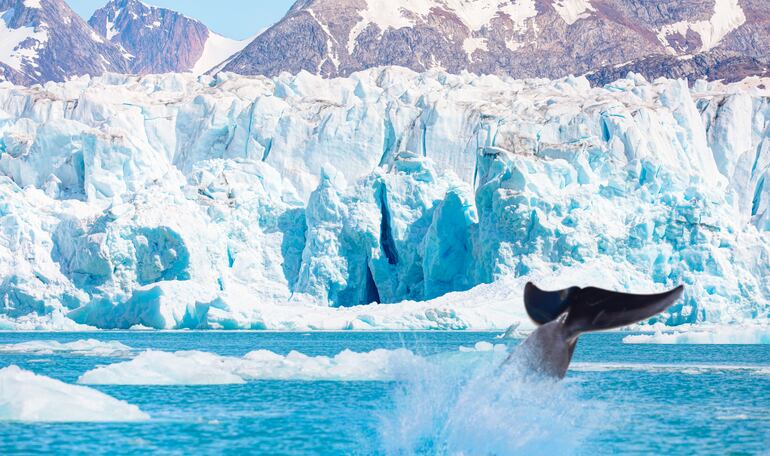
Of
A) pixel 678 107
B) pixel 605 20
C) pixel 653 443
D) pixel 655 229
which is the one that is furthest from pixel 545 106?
pixel 605 20

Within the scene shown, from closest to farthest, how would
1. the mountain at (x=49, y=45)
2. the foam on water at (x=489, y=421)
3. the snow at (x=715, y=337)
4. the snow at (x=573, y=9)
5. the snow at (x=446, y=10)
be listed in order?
the foam on water at (x=489, y=421) → the snow at (x=715, y=337) → the snow at (x=446, y=10) → the snow at (x=573, y=9) → the mountain at (x=49, y=45)

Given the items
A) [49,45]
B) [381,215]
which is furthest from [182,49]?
[381,215]

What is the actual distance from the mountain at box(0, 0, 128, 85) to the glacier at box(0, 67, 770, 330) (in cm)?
11288

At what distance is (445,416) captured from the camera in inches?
574

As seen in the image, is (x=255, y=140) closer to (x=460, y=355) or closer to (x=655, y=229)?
(x=655, y=229)

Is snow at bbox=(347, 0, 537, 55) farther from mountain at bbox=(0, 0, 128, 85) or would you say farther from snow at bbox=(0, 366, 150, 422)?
snow at bbox=(0, 366, 150, 422)

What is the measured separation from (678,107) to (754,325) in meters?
21.0

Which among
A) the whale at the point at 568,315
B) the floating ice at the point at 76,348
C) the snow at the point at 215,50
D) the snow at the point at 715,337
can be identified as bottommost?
the snow at the point at 715,337

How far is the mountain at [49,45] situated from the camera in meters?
167

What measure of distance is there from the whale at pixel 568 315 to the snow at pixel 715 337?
2510 centimetres

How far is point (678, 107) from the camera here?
59.6 m

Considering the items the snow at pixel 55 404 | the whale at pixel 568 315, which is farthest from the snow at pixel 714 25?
the whale at pixel 568 315

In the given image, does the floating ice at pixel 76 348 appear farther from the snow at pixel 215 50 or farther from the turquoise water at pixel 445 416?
the snow at pixel 215 50

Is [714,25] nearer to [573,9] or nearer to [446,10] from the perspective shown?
[573,9]
